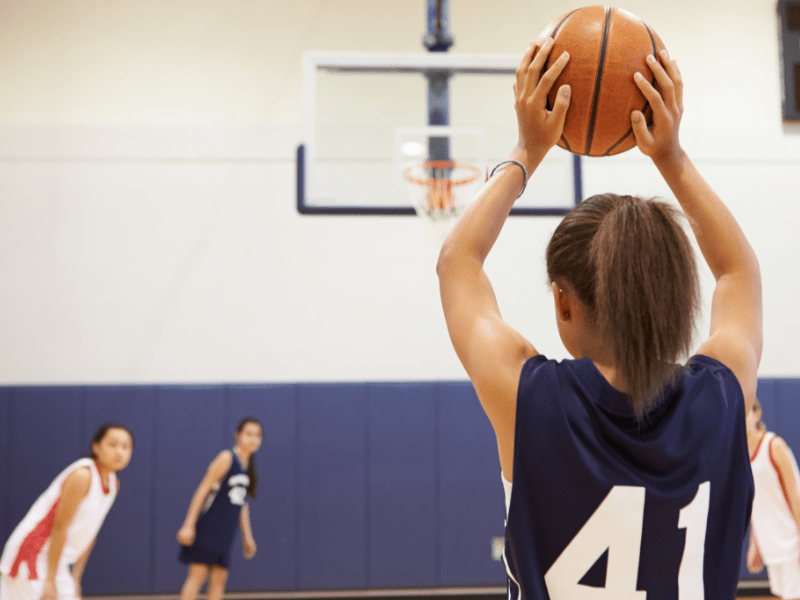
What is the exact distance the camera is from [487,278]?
864 millimetres

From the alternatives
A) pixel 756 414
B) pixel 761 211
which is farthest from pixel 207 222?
pixel 761 211

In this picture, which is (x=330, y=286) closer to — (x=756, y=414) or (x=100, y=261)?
(x=100, y=261)

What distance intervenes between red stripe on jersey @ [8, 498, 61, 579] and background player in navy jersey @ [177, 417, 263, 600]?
1.22 meters

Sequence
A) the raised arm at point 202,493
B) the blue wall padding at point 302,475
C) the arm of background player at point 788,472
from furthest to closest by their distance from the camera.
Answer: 1. the blue wall padding at point 302,475
2. the raised arm at point 202,493
3. the arm of background player at point 788,472

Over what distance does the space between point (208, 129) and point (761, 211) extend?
16.4 ft

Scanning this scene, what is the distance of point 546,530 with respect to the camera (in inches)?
32.4

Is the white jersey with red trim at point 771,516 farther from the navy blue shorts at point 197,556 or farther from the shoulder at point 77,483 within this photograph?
the shoulder at point 77,483

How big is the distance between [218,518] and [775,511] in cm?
403

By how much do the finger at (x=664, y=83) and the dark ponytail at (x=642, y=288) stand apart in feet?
0.68

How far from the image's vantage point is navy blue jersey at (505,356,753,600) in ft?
2.61

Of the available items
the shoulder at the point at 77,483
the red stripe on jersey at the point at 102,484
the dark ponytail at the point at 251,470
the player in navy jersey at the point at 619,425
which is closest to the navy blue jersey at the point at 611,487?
the player in navy jersey at the point at 619,425

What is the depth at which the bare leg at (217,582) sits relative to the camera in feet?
16.0

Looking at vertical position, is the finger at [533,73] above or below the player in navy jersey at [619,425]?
above

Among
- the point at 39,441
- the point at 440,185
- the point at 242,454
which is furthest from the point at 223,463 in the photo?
the point at 440,185
